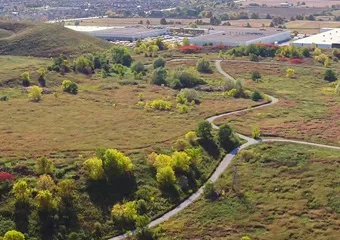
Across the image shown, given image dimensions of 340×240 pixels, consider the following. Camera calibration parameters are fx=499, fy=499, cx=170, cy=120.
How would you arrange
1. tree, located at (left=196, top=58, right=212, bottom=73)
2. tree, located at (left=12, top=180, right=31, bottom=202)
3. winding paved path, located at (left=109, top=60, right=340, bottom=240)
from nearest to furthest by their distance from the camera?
tree, located at (left=12, top=180, right=31, bottom=202)
winding paved path, located at (left=109, top=60, right=340, bottom=240)
tree, located at (left=196, top=58, right=212, bottom=73)

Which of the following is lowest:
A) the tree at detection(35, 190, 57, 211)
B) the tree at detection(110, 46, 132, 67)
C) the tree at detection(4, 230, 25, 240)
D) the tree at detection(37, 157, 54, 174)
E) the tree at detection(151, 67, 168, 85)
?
the tree at detection(4, 230, 25, 240)

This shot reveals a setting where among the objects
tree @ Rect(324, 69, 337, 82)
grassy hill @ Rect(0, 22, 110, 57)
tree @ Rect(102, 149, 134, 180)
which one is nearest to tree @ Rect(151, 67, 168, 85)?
grassy hill @ Rect(0, 22, 110, 57)

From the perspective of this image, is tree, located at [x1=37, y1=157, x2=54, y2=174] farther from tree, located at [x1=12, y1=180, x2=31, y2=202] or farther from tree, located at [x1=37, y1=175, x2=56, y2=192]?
tree, located at [x1=12, y1=180, x2=31, y2=202]

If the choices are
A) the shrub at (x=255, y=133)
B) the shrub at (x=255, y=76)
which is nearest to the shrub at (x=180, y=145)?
the shrub at (x=255, y=133)

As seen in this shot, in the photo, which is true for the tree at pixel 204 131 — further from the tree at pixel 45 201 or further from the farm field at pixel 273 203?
the tree at pixel 45 201

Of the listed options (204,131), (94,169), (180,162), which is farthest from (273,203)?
(94,169)

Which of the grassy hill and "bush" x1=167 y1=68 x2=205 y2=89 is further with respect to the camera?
the grassy hill

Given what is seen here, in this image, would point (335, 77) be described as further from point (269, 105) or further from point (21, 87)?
point (21, 87)

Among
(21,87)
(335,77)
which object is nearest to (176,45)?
(335,77)
